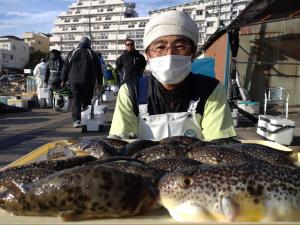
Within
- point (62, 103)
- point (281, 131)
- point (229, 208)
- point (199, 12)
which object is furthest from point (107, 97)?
point (199, 12)

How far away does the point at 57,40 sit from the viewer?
4058 inches

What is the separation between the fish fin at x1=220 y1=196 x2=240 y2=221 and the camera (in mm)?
1162

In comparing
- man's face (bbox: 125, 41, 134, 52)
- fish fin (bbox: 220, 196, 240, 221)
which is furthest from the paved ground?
fish fin (bbox: 220, 196, 240, 221)

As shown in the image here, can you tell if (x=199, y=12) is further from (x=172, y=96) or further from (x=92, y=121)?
(x=172, y=96)

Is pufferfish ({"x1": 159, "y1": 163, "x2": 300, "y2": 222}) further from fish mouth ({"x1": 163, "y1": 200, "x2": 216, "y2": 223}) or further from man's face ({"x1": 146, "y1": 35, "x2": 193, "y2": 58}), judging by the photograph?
man's face ({"x1": 146, "y1": 35, "x2": 193, "y2": 58})

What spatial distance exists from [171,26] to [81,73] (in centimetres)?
681

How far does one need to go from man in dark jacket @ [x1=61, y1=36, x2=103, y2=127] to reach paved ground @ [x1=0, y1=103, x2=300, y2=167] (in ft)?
2.28

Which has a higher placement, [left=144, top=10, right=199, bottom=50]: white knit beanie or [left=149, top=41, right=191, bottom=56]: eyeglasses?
[left=144, top=10, right=199, bottom=50]: white knit beanie

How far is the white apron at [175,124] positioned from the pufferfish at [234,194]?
1.65 m

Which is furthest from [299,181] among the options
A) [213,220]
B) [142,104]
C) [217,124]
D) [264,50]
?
[264,50]

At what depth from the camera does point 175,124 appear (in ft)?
9.85

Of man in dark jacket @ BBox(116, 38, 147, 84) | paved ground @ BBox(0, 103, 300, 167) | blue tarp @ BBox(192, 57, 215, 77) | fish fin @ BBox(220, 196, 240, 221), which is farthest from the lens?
man in dark jacket @ BBox(116, 38, 147, 84)

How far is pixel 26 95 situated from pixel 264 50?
9375 millimetres

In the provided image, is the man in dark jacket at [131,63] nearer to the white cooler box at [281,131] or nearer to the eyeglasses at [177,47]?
the white cooler box at [281,131]
